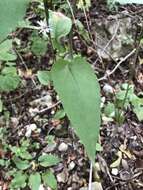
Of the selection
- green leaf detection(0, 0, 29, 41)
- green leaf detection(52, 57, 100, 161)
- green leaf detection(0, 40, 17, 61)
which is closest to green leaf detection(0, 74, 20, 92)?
green leaf detection(0, 40, 17, 61)

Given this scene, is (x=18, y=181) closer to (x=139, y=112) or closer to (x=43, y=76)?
(x=43, y=76)

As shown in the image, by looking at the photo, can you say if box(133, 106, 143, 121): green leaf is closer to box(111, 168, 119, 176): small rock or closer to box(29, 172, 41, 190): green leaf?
box(111, 168, 119, 176): small rock

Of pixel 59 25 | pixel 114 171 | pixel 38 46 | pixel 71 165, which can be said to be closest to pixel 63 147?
pixel 71 165

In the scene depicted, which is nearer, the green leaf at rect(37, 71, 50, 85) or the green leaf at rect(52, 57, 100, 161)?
the green leaf at rect(52, 57, 100, 161)

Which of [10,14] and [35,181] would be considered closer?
[10,14]

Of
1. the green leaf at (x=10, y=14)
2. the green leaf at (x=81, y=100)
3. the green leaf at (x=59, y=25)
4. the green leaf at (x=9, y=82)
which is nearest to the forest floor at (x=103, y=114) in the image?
the green leaf at (x=9, y=82)

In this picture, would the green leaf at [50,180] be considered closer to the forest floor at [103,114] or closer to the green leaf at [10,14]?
the forest floor at [103,114]
